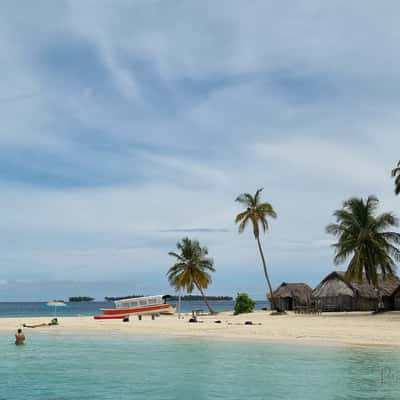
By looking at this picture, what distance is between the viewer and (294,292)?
57188mm

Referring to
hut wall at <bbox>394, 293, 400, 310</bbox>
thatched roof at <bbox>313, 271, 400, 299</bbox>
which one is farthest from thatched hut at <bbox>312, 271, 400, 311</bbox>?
hut wall at <bbox>394, 293, 400, 310</bbox>

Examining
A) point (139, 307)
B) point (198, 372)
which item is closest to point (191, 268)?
point (139, 307)

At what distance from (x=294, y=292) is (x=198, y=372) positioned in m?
38.6

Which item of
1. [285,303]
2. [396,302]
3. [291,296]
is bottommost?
[396,302]

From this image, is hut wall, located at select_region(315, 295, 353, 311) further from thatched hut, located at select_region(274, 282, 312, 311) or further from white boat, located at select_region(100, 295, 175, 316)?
white boat, located at select_region(100, 295, 175, 316)

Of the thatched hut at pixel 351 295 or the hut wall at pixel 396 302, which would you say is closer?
the hut wall at pixel 396 302

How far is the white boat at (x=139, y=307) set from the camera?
59250 mm

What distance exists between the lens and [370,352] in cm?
2380

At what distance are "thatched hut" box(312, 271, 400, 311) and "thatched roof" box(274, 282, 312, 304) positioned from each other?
358 cm

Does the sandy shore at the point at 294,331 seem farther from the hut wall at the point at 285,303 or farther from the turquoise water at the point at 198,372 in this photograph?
the hut wall at the point at 285,303

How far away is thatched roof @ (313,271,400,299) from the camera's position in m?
51.7

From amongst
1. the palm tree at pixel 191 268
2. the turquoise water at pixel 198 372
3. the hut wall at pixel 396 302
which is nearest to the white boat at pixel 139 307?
the palm tree at pixel 191 268

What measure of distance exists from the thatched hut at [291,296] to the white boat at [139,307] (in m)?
12.9

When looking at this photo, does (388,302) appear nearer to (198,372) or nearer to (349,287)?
(349,287)
